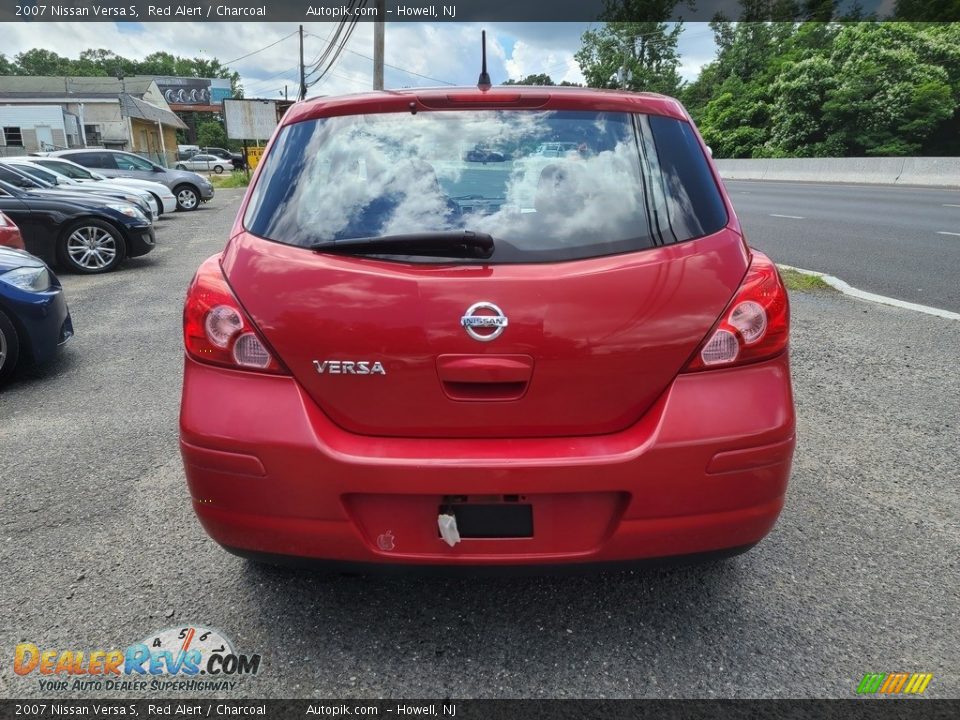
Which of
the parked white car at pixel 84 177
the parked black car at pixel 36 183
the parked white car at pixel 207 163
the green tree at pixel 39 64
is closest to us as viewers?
the parked black car at pixel 36 183

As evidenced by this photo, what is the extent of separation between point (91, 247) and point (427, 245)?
368 inches

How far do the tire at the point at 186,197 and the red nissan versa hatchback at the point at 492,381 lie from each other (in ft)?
68.2

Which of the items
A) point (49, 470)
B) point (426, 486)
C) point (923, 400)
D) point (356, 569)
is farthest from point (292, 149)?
point (923, 400)

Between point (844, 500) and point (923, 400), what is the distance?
1597mm

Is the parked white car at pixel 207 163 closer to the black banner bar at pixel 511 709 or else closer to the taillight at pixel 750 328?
the black banner bar at pixel 511 709

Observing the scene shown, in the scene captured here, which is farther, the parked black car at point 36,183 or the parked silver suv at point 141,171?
the parked silver suv at point 141,171

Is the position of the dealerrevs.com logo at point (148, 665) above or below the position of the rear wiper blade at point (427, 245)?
below

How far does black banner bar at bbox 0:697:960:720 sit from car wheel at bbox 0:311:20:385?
11.4 ft

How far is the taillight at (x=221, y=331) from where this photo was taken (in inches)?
79.0

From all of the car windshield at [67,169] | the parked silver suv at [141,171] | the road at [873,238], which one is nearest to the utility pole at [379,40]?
the parked silver suv at [141,171]

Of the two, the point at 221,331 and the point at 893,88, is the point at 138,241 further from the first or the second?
the point at 893,88

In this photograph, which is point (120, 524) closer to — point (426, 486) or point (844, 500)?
point (426, 486)

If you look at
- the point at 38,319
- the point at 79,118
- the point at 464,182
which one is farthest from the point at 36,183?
the point at 79,118

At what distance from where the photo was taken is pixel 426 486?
6.20ft
